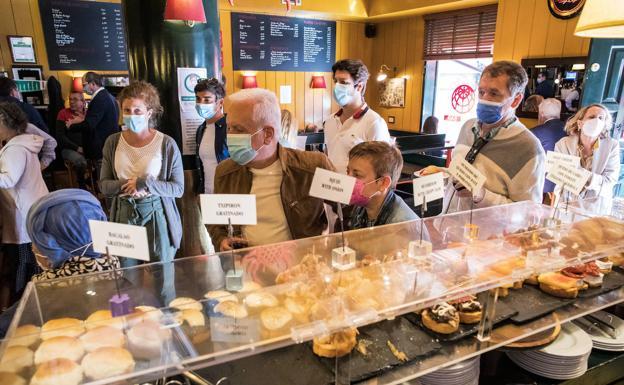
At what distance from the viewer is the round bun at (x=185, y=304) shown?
128 cm

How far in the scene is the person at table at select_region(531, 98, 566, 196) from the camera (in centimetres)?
434

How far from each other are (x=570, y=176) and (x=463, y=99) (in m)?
6.26

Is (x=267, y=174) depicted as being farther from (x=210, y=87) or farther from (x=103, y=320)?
(x=210, y=87)

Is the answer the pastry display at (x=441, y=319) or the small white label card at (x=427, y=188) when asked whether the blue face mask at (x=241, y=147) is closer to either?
the small white label card at (x=427, y=188)

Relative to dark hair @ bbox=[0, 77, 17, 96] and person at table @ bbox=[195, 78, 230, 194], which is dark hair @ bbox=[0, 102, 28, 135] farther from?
dark hair @ bbox=[0, 77, 17, 96]

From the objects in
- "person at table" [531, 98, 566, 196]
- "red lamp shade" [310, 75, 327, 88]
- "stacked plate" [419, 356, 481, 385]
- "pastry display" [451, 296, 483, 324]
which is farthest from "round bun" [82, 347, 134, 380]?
"red lamp shade" [310, 75, 327, 88]

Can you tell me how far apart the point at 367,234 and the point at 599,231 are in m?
1.09

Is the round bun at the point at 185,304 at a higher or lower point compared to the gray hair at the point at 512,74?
lower

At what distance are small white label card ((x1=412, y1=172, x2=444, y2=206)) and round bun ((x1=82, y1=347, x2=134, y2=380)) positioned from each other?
115 cm

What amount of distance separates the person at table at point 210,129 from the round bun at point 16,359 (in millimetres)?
2305

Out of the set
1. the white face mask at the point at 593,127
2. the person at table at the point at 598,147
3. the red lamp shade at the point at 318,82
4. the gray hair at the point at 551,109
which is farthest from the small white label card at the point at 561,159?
the red lamp shade at the point at 318,82

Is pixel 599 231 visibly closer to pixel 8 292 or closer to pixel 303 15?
pixel 8 292

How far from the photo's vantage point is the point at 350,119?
10.5 feet

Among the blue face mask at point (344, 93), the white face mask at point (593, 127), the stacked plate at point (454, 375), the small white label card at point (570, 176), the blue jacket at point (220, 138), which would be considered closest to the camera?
the stacked plate at point (454, 375)
